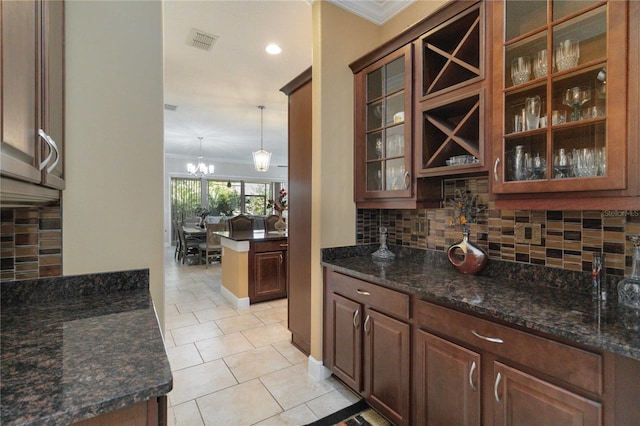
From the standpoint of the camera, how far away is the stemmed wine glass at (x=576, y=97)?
126 cm

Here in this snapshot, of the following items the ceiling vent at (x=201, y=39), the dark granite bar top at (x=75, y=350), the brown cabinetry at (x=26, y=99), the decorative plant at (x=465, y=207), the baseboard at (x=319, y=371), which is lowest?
the baseboard at (x=319, y=371)

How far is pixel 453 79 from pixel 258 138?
5653 mm

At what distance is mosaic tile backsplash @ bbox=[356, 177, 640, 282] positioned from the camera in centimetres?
134

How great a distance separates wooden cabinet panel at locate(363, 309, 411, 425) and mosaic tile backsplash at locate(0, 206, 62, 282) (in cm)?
162

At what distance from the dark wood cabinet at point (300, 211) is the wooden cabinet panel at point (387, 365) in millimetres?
898

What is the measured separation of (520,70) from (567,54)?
0.18 metres

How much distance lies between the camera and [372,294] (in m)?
1.77

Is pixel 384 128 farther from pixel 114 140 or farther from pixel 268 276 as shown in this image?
pixel 268 276

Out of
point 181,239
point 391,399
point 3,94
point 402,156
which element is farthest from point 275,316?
point 181,239

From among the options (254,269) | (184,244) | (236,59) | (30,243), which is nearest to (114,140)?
(30,243)

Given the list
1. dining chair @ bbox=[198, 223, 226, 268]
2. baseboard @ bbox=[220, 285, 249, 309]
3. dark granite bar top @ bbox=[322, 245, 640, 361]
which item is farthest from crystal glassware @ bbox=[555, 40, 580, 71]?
dining chair @ bbox=[198, 223, 226, 268]

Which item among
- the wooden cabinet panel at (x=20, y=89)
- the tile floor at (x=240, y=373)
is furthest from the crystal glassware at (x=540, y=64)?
the tile floor at (x=240, y=373)

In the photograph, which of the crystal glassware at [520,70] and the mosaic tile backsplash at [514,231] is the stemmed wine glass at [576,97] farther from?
the mosaic tile backsplash at [514,231]

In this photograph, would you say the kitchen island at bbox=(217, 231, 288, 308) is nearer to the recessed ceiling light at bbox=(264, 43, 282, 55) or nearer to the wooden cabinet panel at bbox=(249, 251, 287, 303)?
the wooden cabinet panel at bbox=(249, 251, 287, 303)
